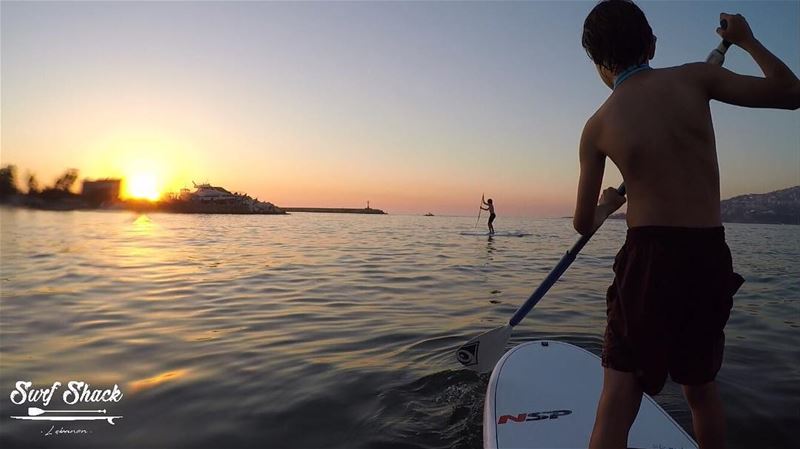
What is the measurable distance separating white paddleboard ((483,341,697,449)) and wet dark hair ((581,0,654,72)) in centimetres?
226

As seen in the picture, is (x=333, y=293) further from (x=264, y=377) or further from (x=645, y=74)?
(x=645, y=74)

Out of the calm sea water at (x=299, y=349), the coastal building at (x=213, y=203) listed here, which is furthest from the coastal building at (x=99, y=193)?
the calm sea water at (x=299, y=349)

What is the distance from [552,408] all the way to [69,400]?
4008 millimetres

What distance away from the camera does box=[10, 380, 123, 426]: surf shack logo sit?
386cm

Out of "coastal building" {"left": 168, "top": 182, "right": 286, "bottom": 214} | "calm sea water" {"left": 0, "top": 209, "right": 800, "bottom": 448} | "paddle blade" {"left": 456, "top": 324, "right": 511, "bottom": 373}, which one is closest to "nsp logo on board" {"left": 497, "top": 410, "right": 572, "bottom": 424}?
"calm sea water" {"left": 0, "top": 209, "right": 800, "bottom": 448}

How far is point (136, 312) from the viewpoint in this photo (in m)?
7.13

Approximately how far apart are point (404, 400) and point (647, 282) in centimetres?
290

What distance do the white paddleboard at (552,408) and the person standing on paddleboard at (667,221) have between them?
3.90 feet

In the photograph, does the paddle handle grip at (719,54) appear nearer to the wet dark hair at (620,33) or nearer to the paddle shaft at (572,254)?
the paddle shaft at (572,254)

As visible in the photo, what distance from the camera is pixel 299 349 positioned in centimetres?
557

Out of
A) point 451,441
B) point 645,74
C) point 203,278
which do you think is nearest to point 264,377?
point 451,441

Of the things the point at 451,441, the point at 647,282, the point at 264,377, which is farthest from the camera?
the point at 264,377

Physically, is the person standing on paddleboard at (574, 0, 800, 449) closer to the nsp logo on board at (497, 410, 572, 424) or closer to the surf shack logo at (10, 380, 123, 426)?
the nsp logo on board at (497, 410, 572, 424)

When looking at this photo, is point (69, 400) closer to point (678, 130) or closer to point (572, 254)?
point (572, 254)
